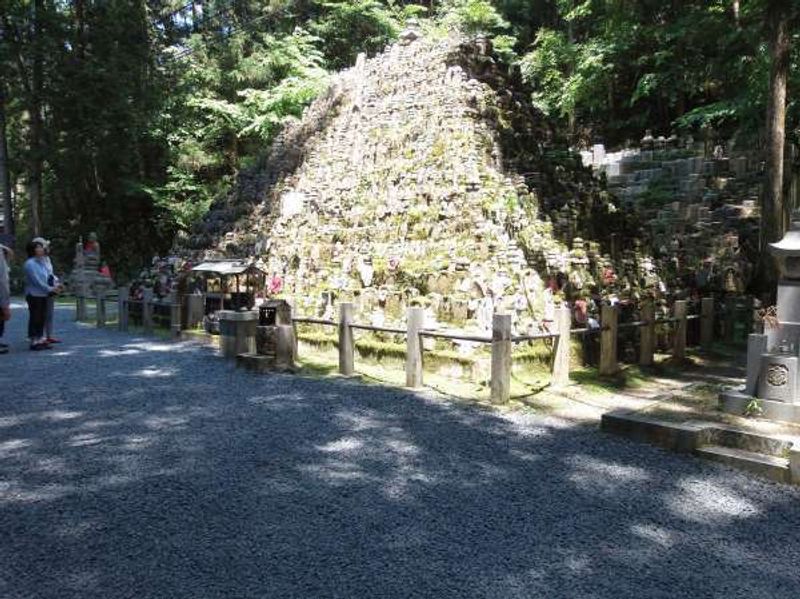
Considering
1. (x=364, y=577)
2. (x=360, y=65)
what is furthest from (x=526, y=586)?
(x=360, y=65)

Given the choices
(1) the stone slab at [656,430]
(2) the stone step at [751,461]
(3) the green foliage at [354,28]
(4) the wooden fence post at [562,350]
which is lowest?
(2) the stone step at [751,461]

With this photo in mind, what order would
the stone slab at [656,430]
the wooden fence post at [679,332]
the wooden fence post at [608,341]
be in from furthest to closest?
the wooden fence post at [679,332], the wooden fence post at [608,341], the stone slab at [656,430]

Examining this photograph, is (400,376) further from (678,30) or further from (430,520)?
(678,30)

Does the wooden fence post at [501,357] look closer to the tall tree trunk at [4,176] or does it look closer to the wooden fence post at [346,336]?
the wooden fence post at [346,336]

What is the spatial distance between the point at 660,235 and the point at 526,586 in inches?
598

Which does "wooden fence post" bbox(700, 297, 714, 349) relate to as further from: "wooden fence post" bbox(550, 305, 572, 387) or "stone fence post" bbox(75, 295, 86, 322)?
"stone fence post" bbox(75, 295, 86, 322)

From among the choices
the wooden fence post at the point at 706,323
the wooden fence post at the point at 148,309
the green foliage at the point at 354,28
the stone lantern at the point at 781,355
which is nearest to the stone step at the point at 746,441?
the stone lantern at the point at 781,355

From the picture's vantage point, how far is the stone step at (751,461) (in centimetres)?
440

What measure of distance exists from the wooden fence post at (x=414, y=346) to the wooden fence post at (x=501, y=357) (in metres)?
1.02

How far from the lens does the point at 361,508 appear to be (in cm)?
372

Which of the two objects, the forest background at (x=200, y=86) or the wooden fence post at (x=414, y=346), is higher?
the forest background at (x=200, y=86)

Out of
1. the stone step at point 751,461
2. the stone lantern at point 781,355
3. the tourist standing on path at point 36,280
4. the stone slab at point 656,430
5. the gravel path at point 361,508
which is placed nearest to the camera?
the gravel path at point 361,508

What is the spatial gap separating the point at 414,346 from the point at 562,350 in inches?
72.3

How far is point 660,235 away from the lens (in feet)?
53.4
